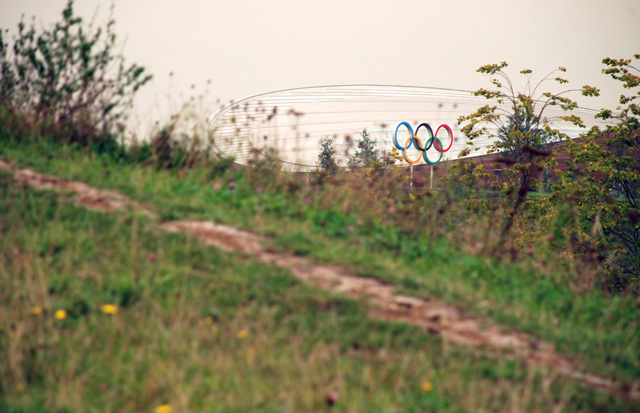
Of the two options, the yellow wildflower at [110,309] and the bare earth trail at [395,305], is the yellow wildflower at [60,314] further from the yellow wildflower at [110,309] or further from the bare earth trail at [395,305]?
the bare earth trail at [395,305]

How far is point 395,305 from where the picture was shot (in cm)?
490

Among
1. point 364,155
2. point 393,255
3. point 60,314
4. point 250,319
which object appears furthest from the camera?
point 364,155

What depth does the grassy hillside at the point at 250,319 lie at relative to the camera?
12.5ft

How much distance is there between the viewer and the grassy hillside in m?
3.80

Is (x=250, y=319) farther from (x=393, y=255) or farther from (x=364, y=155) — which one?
(x=364, y=155)

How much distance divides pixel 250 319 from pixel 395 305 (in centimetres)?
130

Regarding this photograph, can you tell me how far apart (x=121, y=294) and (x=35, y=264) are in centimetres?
104

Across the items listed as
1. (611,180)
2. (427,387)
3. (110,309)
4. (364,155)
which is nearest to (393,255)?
(427,387)

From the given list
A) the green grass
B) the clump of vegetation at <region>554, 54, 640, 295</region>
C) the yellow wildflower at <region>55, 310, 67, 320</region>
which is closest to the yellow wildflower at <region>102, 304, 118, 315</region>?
the yellow wildflower at <region>55, 310, 67, 320</region>

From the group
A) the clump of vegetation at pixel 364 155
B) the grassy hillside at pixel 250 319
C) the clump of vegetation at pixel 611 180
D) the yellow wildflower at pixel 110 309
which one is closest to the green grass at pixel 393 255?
the grassy hillside at pixel 250 319

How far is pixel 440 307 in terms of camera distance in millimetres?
4980

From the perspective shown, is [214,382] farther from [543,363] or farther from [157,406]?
[543,363]

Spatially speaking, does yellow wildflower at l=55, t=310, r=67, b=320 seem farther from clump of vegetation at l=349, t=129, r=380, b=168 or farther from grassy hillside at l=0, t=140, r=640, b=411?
clump of vegetation at l=349, t=129, r=380, b=168

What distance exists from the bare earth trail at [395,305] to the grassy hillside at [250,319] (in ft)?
0.39
